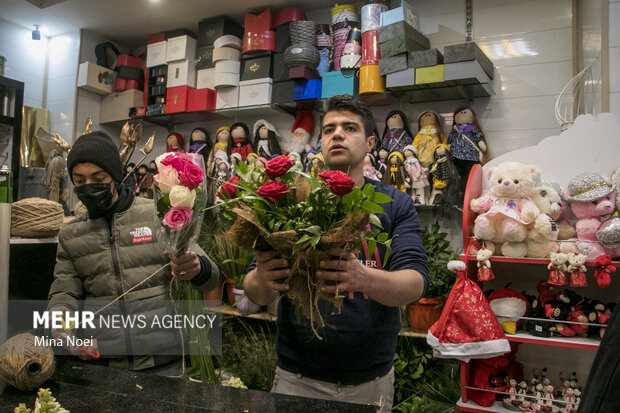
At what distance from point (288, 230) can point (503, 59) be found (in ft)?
9.15

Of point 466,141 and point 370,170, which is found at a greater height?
point 466,141

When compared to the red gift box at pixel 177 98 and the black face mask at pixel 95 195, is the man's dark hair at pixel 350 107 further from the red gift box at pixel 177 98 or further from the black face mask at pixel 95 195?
the red gift box at pixel 177 98

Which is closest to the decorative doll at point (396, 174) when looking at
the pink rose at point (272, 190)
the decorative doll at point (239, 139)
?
the decorative doll at point (239, 139)

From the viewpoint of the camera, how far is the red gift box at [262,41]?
12.1 feet

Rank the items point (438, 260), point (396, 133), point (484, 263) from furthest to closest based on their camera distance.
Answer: point (396, 133)
point (438, 260)
point (484, 263)

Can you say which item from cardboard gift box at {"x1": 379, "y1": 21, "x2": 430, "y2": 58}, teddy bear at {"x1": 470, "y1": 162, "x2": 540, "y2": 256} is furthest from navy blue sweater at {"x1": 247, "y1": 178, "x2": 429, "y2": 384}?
cardboard gift box at {"x1": 379, "y1": 21, "x2": 430, "y2": 58}

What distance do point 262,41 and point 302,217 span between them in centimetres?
308

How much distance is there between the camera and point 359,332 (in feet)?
4.56

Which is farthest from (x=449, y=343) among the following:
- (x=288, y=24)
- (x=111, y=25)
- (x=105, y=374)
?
(x=111, y=25)

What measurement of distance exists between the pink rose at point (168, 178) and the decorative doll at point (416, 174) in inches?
86.5

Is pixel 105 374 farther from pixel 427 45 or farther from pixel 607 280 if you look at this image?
pixel 427 45

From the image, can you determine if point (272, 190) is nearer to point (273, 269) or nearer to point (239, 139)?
point (273, 269)

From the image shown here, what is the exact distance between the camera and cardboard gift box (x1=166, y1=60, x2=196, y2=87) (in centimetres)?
408

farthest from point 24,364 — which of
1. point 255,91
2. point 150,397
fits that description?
point 255,91
